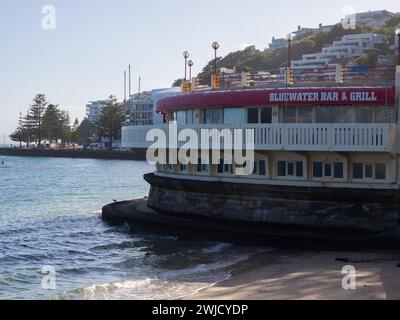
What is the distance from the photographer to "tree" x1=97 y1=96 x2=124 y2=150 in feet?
467

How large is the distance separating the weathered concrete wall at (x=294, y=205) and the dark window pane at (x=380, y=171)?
3.09 ft

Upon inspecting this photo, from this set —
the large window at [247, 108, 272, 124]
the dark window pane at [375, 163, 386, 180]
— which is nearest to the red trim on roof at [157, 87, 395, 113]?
the large window at [247, 108, 272, 124]

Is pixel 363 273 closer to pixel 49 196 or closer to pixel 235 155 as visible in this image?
pixel 235 155

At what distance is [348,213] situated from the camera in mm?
Answer: 22578

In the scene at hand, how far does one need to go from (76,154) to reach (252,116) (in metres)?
127

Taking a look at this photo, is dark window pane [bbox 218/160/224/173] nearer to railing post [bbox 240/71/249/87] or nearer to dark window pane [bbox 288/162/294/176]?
dark window pane [bbox 288/162/294/176]

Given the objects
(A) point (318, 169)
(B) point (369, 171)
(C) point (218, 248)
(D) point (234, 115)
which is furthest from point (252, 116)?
(C) point (218, 248)

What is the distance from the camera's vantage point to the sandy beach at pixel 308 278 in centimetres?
1623

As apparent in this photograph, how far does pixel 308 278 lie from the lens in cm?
1802

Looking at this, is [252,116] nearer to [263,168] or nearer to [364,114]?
[263,168]

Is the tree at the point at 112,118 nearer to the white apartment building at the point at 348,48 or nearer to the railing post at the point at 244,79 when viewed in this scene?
the white apartment building at the point at 348,48

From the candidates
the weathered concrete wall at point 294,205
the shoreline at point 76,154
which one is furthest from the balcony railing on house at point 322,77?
the shoreline at point 76,154
